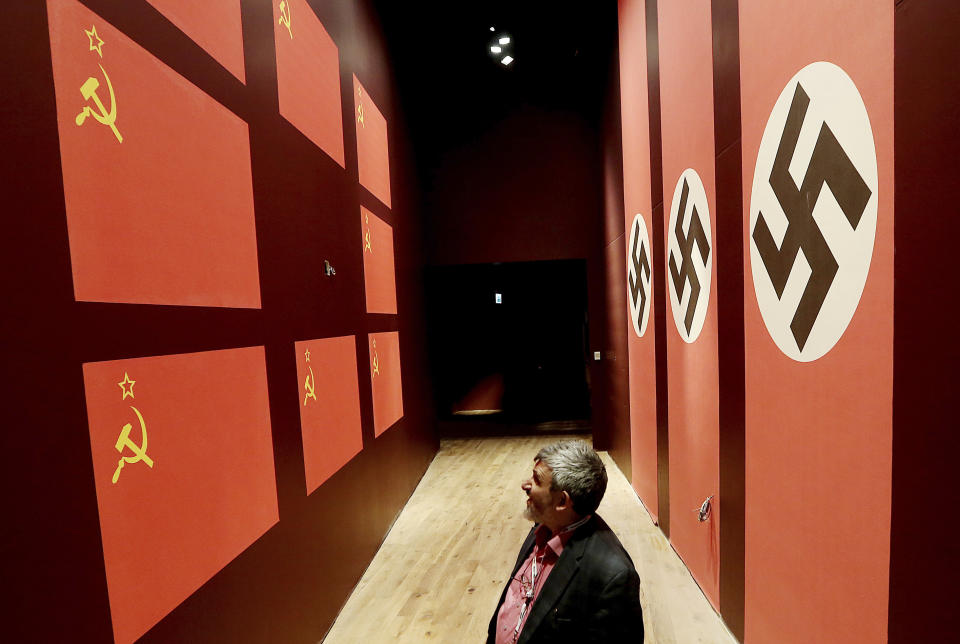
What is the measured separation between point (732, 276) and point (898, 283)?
1136mm

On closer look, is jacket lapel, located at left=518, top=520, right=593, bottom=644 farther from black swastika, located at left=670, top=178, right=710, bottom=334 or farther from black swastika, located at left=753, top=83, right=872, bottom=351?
black swastika, located at left=670, top=178, right=710, bottom=334

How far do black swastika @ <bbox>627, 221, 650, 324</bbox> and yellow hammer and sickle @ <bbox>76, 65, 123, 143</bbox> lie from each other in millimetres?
3826

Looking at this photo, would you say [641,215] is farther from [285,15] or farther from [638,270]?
[285,15]

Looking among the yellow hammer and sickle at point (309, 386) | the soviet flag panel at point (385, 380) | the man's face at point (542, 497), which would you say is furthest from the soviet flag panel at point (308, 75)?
the man's face at point (542, 497)

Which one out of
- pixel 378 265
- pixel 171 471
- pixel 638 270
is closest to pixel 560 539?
pixel 171 471

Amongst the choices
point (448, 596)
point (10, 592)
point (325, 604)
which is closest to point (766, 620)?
point (448, 596)

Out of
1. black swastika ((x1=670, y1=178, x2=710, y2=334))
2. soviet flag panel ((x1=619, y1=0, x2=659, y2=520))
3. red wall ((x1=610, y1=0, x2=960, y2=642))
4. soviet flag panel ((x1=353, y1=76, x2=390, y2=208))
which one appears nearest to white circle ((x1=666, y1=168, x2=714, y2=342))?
black swastika ((x1=670, y1=178, x2=710, y2=334))

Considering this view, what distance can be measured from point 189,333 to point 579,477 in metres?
1.46

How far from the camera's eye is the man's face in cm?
160

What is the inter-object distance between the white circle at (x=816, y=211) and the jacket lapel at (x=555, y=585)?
1.21m

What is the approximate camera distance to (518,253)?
7273 mm

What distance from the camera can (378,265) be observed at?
459 cm

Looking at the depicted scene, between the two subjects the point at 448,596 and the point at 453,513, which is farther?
the point at 453,513

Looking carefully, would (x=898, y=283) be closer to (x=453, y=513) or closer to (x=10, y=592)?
(x=10, y=592)
